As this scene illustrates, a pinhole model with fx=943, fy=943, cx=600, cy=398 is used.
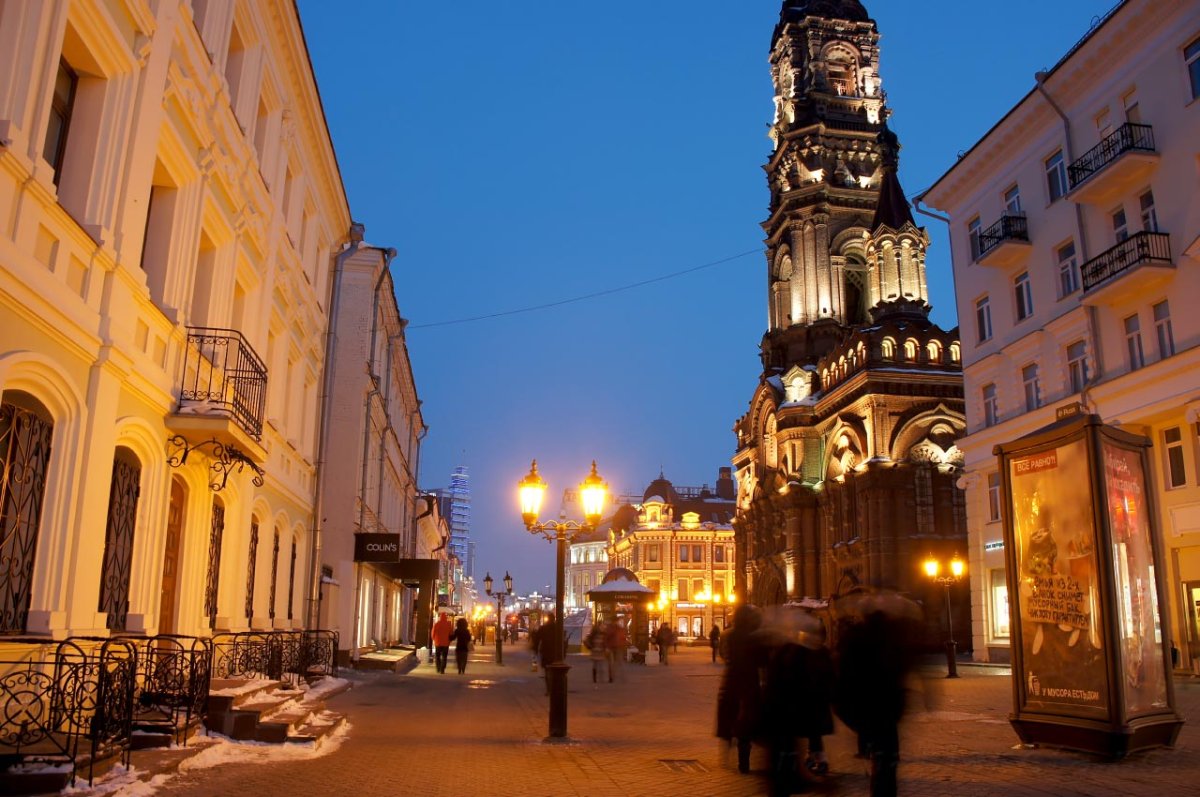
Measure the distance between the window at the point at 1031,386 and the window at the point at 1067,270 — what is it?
7.17 ft

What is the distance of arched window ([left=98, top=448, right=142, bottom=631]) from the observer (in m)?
9.98

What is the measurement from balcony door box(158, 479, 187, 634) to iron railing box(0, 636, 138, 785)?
147 inches

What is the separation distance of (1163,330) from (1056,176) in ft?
20.4

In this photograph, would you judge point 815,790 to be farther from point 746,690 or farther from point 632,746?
point 632,746

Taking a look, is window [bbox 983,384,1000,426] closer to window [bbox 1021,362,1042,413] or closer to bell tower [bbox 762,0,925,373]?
window [bbox 1021,362,1042,413]

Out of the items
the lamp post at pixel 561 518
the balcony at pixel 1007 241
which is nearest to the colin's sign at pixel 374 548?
the lamp post at pixel 561 518

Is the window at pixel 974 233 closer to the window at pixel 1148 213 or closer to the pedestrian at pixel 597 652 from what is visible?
the window at pixel 1148 213

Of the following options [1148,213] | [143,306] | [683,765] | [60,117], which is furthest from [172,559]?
[1148,213]

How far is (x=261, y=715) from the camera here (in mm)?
10695

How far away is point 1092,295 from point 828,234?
45.2 meters

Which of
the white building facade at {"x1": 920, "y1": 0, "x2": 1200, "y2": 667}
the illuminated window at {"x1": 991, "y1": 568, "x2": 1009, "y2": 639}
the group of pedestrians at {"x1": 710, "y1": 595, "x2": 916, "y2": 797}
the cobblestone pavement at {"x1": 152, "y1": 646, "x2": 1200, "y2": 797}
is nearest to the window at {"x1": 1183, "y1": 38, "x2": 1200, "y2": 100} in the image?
the white building facade at {"x1": 920, "y1": 0, "x2": 1200, "y2": 667}

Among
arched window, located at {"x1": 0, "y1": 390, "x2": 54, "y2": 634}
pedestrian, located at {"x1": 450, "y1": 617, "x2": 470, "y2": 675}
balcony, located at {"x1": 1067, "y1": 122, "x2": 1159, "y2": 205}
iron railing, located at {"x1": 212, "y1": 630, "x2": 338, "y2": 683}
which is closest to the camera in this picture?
arched window, located at {"x1": 0, "y1": 390, "x2": 54, "y2": 634}

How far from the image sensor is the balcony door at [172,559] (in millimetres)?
11930

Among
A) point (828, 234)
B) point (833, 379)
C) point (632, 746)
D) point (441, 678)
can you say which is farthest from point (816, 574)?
point (632, 746)
